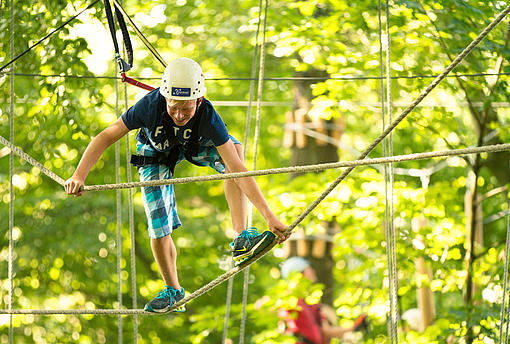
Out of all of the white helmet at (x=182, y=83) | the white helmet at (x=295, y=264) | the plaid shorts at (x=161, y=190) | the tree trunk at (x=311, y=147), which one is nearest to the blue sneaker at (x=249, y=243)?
the plaid shorts at (x=161, y=190)

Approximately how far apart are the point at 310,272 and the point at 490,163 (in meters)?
1.52

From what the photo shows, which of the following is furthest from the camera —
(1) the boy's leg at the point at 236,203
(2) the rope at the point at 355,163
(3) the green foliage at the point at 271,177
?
(3) the green foliage at the point at 271,177

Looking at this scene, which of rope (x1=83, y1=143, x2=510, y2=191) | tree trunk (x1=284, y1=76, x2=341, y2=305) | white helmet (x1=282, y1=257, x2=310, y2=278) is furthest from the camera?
tree trunk (x1=284, y1=76, x2=341, y2=305)

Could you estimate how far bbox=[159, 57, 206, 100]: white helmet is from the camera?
2.05 meters

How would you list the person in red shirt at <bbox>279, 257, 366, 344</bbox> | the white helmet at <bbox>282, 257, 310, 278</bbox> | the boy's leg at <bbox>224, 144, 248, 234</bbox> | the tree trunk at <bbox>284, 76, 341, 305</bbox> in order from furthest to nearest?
the tree trunk at <bbox>284, 76, 341, 305</bbox>, the white helmet at <bbox>282, 257, 310, 278</bbox>, the person in red shirt at <bbox>279, 257, 366, 344</bbox>, the boy's leg at <bbox>224, 144, 248, 234</bbox>

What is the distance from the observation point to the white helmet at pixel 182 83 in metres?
2.05

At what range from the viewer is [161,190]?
7.88 ft

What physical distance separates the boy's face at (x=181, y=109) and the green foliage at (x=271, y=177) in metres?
0.97

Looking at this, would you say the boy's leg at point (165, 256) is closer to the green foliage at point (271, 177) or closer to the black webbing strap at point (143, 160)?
the black webbing strap at point (143, 160)

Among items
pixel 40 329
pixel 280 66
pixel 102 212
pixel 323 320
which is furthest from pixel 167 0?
pixel 40 329

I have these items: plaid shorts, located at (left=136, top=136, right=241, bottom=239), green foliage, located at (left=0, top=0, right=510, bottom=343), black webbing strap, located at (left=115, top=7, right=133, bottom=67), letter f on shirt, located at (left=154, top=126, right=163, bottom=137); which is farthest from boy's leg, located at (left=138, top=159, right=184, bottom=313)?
green foliage, located at (left=0, top=0, right=510, bottom=343)

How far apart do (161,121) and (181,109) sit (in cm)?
11

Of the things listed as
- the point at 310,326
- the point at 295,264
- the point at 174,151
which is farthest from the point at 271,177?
the point at 174,151

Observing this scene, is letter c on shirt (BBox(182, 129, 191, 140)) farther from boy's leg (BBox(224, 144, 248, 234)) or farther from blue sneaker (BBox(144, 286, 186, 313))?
blue sneaker (BBox(144, 286, 186, 313))
